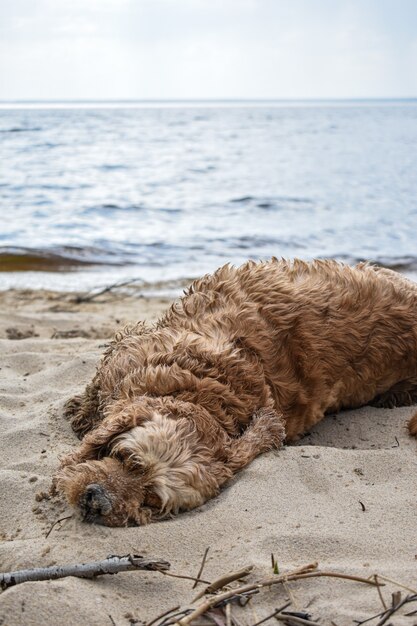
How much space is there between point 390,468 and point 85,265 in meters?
8.95

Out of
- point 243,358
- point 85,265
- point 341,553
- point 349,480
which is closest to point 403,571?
point 341,553

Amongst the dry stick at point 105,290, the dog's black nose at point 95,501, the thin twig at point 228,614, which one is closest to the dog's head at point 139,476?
the dog's black nose at point 95,501

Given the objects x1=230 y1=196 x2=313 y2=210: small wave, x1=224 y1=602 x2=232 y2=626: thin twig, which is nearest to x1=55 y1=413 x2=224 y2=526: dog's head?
x1=224 y1=602 x2=232 y2=626: thin twig

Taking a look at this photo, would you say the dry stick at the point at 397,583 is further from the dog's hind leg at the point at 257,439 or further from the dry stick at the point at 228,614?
the dog's hind leg at the point at 257,439

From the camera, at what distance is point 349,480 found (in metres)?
3.82

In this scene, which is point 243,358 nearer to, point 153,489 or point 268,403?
point 268,403

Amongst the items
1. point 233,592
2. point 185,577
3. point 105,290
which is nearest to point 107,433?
point 185,577

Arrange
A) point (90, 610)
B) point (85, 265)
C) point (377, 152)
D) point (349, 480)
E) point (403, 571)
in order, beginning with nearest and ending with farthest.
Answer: point (90, 610) → point (403, 571) → point (349, 480) → point (85, 265) → point (377, 152)

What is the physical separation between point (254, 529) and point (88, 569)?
791 mm

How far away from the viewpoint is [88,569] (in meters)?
2.92

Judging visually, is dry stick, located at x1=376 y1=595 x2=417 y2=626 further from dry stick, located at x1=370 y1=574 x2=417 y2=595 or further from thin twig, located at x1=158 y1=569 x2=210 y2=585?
thin twig, located at x1=158 y1=569 x2=210 y2=585

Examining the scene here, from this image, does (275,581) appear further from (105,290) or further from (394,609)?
(105,290)

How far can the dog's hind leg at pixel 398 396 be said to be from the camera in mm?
5035

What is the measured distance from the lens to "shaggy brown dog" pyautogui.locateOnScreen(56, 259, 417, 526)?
10.6 ft
